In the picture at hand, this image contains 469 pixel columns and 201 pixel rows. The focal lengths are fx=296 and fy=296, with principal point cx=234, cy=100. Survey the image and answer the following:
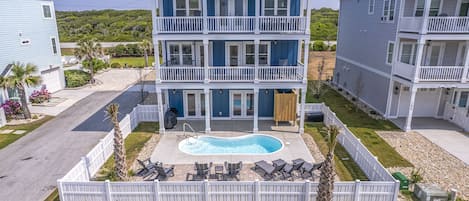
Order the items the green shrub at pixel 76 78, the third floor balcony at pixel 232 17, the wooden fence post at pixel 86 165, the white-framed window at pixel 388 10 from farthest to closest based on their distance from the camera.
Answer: the green shrub at pixel 76 78
the white-framed window at pixel 388 10
the third floor balcony at pixel 232 17
the wooden fence post at pixel 86 165

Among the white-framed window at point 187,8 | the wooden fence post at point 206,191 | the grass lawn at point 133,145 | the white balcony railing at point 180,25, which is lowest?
the grass lawn at point 133,145

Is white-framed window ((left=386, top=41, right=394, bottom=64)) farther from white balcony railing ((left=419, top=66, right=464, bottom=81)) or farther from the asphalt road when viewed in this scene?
the asphalt road

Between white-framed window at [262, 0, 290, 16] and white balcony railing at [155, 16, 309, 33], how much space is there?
1133 mm

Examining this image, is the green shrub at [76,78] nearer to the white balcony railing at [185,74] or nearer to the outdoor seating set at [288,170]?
the white balcony railing at [185,74]

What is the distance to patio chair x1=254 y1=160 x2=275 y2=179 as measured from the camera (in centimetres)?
1177

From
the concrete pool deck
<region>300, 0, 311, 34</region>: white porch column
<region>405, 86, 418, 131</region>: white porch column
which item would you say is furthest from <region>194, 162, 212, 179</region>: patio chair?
<region>405, 86, 418, 131</region>: white porch column

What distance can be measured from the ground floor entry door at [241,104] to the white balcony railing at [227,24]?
408 cm

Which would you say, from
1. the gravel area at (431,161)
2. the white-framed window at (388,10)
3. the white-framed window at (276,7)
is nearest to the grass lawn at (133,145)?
the white-framed window at (276,7)

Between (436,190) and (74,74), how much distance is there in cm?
3086

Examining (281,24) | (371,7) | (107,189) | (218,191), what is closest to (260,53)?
(281,24)

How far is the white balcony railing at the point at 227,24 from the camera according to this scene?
616 inches

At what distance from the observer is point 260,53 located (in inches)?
706

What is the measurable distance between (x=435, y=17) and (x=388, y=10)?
367 centimetres

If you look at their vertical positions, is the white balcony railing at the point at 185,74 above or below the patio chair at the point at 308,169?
above
